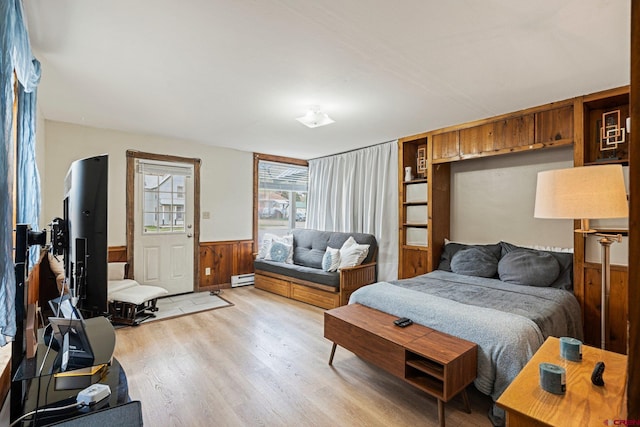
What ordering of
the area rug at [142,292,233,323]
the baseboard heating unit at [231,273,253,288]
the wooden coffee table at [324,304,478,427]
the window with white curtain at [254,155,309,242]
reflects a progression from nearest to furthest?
the wooden coffee table at [324,304,478,427] → the area rug at [142,292,233,323] → the baseboard heating unit at [231,273,253,288] → the window with white curtain at [254,155,309,242]

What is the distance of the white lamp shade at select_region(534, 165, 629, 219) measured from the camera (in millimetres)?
1537

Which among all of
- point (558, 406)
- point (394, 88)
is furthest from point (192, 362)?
point (394, 88)

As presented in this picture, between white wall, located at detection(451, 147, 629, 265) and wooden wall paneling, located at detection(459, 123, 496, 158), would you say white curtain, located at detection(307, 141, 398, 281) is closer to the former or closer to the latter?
white wall, located at detection(451, 147, 629, 265)

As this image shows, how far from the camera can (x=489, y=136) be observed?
3.30 m

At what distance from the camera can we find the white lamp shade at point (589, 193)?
1.54 metres

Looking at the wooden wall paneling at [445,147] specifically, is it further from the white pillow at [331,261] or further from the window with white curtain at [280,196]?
the window with white curtain at [280,196]

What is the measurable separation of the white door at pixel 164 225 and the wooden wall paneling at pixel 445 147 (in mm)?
3495

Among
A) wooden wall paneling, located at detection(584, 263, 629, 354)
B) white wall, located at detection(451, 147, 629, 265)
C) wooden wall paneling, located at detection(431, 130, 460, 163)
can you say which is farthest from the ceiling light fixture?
wooden wall paneling, located at detection(584, 263, 629, 354)

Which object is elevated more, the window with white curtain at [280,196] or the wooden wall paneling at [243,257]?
the window with white curtain at [280,196]

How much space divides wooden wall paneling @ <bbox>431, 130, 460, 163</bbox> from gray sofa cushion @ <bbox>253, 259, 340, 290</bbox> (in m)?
1.94

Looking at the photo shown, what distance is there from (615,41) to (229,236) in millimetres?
4820

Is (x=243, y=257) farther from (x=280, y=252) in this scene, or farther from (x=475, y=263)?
(x=475, y=263)

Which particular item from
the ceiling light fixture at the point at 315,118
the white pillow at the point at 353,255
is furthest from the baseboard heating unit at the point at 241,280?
the ceiling light fixture at the point at 315,118

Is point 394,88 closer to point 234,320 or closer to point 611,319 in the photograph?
point 611,319
